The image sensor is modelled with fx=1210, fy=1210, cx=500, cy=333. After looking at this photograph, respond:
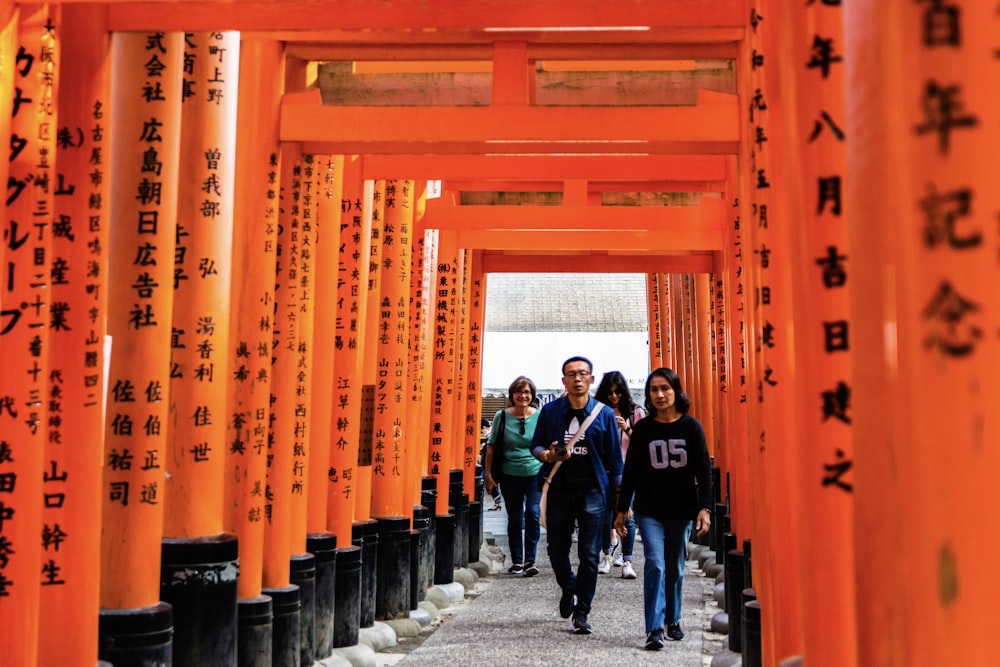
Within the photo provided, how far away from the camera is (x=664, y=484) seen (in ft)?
22.7

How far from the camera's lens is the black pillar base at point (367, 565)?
7.54m

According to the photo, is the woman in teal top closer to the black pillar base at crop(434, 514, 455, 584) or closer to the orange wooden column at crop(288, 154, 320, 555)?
the black pillar base at crop(434, 514, 455, 584)

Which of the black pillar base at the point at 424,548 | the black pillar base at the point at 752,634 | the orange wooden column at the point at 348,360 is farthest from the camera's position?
the black pillar base at the point at 424,548

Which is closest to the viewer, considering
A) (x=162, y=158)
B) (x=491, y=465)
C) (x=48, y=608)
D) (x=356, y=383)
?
(x=48, y=608)

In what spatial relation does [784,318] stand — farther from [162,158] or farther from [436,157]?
[436,157]

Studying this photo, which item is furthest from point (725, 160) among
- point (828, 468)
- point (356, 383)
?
point (828, 468)

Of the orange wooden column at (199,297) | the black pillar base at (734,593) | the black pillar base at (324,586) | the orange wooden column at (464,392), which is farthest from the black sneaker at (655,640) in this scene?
the orange wooden column at (464,392)

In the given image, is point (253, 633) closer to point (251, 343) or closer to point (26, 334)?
point (251, 343)

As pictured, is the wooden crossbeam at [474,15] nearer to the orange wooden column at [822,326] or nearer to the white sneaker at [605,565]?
the orange wooden column at [822,326]

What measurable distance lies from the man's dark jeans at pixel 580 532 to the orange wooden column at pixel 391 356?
1309mm

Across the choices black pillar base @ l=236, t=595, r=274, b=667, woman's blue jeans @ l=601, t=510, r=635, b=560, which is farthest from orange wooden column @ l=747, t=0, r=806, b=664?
woman's blue jeans @ l=601, t=510, r=635, b=560

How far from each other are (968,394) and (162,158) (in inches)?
143

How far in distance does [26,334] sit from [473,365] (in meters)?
9.25

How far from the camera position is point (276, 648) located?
586 cm
